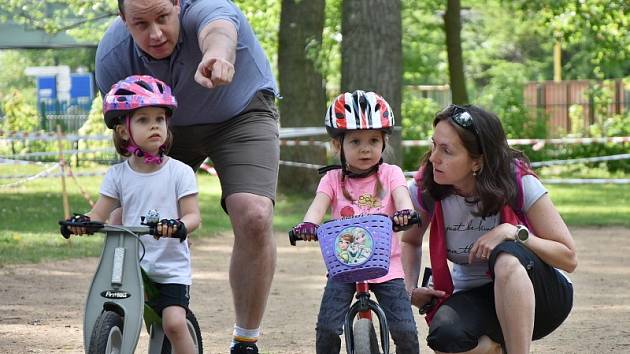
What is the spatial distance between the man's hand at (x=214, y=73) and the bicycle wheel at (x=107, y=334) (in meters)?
0.96

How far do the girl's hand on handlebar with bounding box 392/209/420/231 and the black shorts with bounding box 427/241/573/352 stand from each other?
0.33 meters

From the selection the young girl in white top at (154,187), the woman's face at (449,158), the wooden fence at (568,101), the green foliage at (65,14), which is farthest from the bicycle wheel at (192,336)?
the wooden fence at (568,101)

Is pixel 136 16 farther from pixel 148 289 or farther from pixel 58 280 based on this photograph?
pixel 58 280

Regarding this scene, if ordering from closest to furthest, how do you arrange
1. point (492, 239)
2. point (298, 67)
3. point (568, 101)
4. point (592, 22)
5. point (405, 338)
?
point (492, 239) → point (405, 338) → point (298, 67) → point (592, 22) → point (568, 101)

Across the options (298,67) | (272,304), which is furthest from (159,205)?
(298,67)

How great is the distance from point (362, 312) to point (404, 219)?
437 millimetres

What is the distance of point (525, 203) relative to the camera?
5.21 meters

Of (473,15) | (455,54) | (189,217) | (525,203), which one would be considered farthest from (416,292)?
(473,15)

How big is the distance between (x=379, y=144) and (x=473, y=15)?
46614 mm

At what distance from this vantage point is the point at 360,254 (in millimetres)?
5039

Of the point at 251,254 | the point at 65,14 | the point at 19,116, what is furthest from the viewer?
the point at 19,116

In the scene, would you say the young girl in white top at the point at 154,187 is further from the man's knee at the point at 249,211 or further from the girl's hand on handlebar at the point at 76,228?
the man's knee at the point at 249,211

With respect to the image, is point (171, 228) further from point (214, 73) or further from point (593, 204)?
point (593, 204)

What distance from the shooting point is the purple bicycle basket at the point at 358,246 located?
16.5 ft
